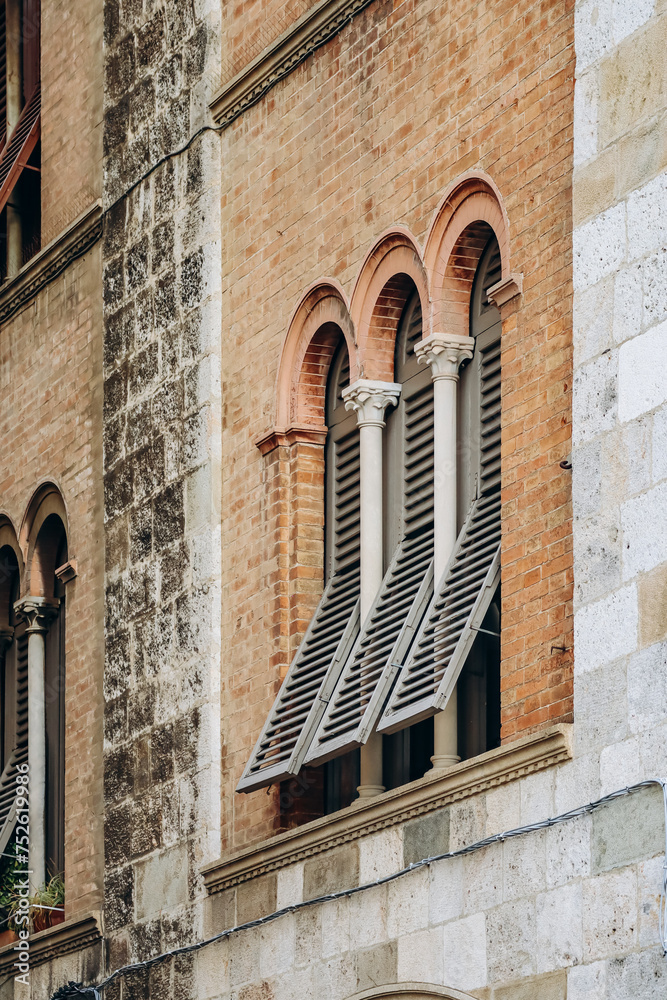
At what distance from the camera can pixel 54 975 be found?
16031 mm

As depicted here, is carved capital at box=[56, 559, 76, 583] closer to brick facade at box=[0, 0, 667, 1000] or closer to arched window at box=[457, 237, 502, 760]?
brick facade at box=[0, 0, 667, 1000]

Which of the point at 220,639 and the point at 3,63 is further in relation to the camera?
the point at 3,63

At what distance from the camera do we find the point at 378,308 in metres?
13.4

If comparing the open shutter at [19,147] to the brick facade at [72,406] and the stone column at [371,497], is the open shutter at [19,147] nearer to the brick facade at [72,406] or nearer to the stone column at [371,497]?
the brick facade at [72,406]

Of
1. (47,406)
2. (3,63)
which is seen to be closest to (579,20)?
(47,406)

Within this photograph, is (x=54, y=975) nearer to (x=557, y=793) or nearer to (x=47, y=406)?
(x=47, y=406)

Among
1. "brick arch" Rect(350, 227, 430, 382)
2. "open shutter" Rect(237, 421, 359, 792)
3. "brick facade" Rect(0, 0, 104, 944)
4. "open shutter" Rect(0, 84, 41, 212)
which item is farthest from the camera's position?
"open shutter" Rect(0, 84, 41, 212)

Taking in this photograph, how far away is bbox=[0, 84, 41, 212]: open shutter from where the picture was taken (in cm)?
1873

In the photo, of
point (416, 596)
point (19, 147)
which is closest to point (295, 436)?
point (416, 596)

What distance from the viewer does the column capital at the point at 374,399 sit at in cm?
1330

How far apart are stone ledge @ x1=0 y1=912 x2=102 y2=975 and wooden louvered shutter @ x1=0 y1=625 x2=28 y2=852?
0.91 metres

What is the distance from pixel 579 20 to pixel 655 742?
3769 millimetres

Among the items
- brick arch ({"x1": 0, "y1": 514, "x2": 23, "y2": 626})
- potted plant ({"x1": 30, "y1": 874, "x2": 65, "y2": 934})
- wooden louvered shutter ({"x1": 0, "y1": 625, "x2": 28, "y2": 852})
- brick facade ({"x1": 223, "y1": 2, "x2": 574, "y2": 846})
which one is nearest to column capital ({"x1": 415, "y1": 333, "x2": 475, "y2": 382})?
brick facade ({"x1": 223, "y1": 2, "x2": 574, "y2": 846})

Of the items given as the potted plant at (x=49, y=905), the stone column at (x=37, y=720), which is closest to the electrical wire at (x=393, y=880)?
the potted plant at (x=49, y=905)
